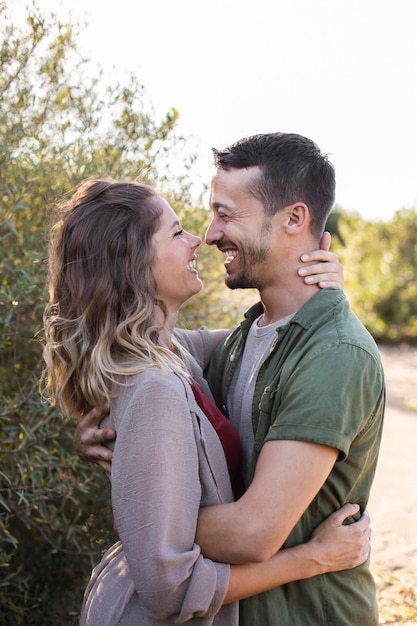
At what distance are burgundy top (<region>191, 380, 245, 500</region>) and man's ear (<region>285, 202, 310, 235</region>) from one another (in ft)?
2.10

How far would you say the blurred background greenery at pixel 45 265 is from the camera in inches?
130

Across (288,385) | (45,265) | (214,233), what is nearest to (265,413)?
(288,385)

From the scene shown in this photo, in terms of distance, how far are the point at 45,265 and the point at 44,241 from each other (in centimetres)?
28

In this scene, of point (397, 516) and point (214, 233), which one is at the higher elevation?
point (214, 233)

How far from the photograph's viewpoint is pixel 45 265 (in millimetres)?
3205

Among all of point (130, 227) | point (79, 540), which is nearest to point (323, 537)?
point (130, 227)

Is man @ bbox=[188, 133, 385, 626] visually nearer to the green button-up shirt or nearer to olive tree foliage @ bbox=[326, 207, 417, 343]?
the green button-up shirt

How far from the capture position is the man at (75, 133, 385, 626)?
6.33 feet

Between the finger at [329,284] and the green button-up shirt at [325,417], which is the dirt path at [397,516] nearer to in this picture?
the green button-up shirt at [325,417]

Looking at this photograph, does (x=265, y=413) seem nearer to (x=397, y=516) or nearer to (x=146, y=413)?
(x=146, y=413)

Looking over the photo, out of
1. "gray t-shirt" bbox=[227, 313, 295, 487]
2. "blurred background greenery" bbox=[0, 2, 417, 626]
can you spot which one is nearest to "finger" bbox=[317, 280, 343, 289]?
"gray t-shirt" bbox=[227, 313, 295, 487]

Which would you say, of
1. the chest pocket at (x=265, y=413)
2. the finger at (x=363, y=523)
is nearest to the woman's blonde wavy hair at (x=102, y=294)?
the chest pocket at (x=265, y=413)

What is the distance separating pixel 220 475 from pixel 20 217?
78.2 inches

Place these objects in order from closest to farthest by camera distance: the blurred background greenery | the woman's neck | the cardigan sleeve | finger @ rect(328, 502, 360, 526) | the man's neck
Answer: the cardigan sleeve → finger @ rect(328, 502, 360, 526) → the woman's neck → the man's neck → the blurred background greenery
